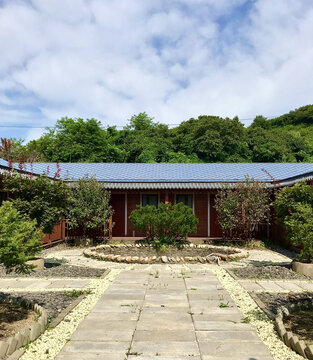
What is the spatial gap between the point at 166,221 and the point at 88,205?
446cm

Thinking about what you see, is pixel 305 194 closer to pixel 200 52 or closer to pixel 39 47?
pixel 200 52

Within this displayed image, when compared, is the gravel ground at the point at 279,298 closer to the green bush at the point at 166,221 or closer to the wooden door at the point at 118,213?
the green bush at the point at 166,221

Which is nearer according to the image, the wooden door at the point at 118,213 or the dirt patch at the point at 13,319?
the dirt patch at the point at 13,319

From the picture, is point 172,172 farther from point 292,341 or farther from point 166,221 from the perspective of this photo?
point 292,341

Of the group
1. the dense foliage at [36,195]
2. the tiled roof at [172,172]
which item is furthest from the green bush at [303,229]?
the tiled roof at [172,172]

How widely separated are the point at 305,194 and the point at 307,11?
5.57 meters

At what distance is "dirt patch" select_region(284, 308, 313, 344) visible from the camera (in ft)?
15.1

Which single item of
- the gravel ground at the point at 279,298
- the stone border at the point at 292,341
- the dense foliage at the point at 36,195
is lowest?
the gravel ground at the point at 279,298

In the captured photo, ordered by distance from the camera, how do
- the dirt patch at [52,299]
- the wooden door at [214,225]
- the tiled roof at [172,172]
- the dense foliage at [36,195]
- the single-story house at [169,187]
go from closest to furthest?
the dirt patch at [52,299], the dense foliage at [36,195], the single-story house at [169,187], the tiled roof at [172,172], the wooden door at [214,225]

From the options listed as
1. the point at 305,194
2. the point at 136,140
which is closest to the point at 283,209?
the point at 305,194

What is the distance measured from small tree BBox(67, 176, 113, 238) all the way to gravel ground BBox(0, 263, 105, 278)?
5312 millimetres

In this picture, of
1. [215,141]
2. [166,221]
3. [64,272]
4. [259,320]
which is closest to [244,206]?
[166,221]

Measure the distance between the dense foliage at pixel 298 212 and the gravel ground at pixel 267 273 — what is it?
2.05 ft

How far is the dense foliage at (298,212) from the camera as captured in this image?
7871 mm
